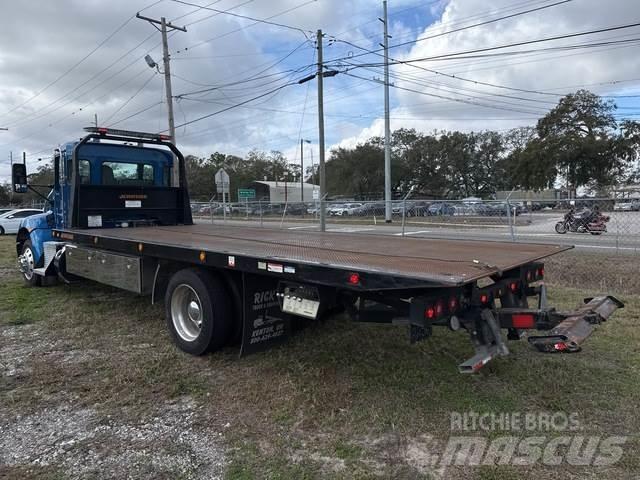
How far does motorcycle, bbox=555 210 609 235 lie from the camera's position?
13.7m

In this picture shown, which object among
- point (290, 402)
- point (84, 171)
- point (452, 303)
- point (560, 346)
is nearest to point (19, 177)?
point (84, 171)

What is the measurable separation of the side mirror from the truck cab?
0.01m

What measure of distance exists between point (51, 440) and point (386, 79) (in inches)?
1199

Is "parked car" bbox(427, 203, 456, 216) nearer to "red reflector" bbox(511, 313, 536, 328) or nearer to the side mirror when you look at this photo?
the side mirror

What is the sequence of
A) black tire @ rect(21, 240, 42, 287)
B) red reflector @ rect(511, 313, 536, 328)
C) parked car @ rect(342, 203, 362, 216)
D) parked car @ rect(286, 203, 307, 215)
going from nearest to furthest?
red reflector @ rect(511, 313, 536, 328)
black tire @ rect(21, 240, 42, 287)
parked car @ rect(286, 203, 307, 215)
parked car @ rect(342, 203, 362, 216)

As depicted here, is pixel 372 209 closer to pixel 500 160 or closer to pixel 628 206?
pixel 628 206

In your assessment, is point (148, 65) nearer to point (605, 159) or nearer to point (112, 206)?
point (112, 206)

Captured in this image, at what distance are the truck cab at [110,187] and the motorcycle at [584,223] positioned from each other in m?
11.1

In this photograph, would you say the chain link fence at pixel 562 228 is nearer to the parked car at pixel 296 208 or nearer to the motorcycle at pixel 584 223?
the motorcycle at pixel 584 223

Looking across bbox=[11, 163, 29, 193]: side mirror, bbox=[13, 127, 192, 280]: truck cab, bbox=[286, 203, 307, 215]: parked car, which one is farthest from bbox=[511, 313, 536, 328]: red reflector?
bbox=[286, 203, 307, 215]: parked car

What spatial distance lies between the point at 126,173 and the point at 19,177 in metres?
1.71

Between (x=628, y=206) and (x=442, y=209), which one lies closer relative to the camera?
(x=628, y=206)

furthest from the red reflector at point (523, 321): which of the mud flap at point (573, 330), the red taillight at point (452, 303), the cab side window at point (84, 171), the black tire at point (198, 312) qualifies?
the cab side window at point (84, 171)

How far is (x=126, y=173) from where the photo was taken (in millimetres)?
8531
